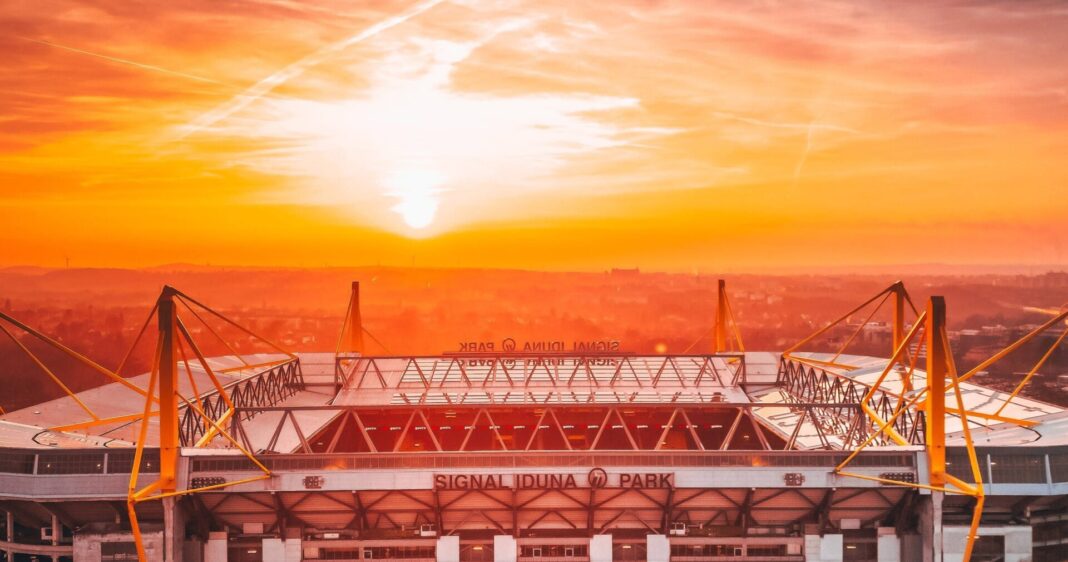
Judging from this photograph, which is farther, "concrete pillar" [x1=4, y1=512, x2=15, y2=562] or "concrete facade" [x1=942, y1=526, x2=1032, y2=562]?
"concrete pillar" [x1=4, y1=512, x2=15, y2=562]

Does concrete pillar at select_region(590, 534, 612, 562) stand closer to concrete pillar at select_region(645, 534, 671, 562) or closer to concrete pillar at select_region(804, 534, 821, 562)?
concrete pillar at select_region(645, 534, 671, 562)

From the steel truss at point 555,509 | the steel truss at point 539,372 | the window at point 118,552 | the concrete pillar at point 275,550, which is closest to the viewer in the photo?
the steel truss at point 555,509

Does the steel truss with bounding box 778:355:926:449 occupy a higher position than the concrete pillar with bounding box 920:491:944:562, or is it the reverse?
the steel truss with bounding box 778:355:926:449

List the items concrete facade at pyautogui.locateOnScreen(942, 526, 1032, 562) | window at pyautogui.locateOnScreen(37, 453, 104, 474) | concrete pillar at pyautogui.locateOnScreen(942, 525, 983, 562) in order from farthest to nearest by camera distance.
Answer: concrete facade at pyautogui.locateOnScreen(942, 526, 1032, 562)
concrete pillar at pyautogui.locateOnScreen(942, 525, 983, 562)
window at pyautogui.locateOnScreen(37, 453, 104, 474)

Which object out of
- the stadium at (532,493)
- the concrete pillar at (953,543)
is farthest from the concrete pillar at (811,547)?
the concrete pillar at (953,543)

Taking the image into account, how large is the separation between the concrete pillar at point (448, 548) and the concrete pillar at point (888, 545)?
98.1 ft

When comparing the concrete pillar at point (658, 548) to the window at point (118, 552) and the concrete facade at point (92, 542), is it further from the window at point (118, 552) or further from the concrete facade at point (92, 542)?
the concrete facade at point (92, 542)

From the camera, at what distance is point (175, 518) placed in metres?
64.0

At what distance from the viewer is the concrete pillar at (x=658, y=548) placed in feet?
220

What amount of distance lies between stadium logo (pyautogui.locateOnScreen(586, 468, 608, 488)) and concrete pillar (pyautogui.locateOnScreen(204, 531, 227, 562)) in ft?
86.7

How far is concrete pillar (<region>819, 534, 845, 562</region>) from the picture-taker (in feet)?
220

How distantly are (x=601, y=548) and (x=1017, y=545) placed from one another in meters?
28.9

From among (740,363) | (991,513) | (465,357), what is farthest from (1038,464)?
(465,357)

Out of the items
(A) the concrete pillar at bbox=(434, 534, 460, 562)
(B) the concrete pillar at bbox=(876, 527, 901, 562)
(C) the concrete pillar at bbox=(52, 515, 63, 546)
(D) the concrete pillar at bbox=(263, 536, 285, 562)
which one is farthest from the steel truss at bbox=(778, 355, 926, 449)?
(C) the concrete pillar at bbox=(52, 515, 63, 546)
